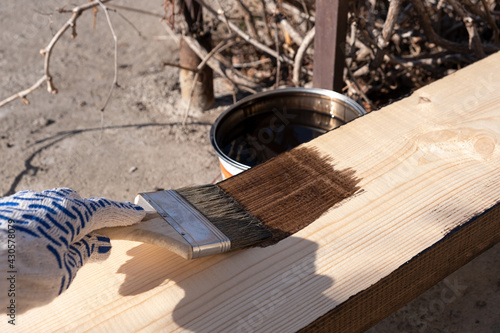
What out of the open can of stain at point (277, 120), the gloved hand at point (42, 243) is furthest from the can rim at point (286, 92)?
the gloved hand at point (42, 243)

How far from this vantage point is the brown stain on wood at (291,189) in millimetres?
1367

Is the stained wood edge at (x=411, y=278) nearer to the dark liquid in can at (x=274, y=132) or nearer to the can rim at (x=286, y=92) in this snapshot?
the can rim at (x=286, y=92)

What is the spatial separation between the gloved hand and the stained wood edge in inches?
21.8

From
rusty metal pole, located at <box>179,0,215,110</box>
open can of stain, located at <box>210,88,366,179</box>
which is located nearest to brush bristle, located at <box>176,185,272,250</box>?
open can of stain, located at <box>210,88,366,179</box>

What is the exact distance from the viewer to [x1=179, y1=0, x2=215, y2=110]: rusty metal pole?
300cm

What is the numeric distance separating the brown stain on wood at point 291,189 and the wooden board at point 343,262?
35mm

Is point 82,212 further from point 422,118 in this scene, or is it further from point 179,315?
point 422,118

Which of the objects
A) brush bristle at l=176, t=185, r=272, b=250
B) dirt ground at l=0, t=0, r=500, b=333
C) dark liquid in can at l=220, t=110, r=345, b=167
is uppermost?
brush bristle at l=176, t=185, r=272, b=250

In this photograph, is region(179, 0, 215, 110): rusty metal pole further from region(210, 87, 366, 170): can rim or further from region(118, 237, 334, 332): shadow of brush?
region(118, 237, 334, 332): shadow of brush

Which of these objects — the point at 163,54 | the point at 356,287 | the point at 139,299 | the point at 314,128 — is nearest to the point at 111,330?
the point at 139,299

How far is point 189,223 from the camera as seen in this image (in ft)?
4.20

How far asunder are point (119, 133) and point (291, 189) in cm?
206

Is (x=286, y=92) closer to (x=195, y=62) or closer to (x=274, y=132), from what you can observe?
(x=274, y=132)

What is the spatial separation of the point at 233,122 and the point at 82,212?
108 cm
